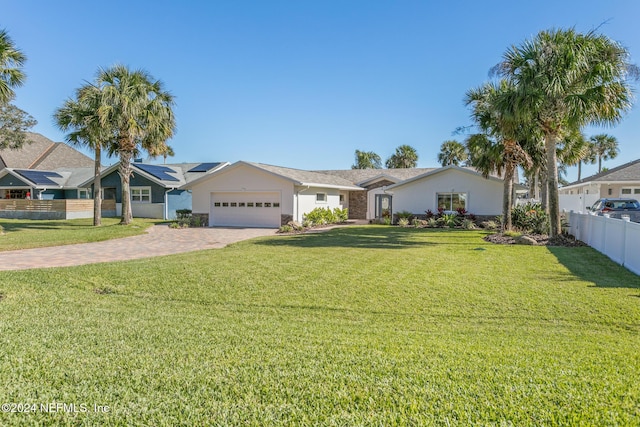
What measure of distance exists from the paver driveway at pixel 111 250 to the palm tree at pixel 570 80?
13.0 m

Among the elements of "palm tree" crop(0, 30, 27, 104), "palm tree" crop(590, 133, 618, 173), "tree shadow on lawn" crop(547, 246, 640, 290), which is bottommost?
"tree shadow on lawn" crop(547, 246, 640, 290)

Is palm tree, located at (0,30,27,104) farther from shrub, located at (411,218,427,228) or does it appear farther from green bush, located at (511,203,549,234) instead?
green bush, located at (511,203,549,234)

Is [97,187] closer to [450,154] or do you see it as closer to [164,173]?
[164,173]

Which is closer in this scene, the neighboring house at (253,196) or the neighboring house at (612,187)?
the neighboring house at (253,196)

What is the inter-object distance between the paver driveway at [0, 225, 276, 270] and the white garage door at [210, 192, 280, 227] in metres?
5.14

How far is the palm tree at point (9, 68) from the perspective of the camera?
1592 cm

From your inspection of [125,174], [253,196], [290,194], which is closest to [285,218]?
[290,194]

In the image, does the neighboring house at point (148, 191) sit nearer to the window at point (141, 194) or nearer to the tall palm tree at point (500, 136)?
the window at point (141, 194)

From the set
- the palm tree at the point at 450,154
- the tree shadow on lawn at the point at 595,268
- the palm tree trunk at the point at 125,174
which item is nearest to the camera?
the tree shadow on lawn at the point at 595,268

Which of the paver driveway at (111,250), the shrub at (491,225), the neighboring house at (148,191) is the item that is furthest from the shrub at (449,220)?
the neighboring house at (148,191)

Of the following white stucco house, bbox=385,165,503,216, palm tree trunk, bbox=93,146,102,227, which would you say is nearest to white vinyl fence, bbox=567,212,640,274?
white stucco house, bbox=385,165,503,216

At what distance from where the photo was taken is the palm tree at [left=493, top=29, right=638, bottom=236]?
13.6 m

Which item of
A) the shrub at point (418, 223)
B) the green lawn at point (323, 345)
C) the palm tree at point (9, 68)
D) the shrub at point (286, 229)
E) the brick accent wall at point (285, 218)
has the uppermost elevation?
the palm tree at point (9, 68)

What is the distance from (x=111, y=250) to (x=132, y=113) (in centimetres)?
1052
